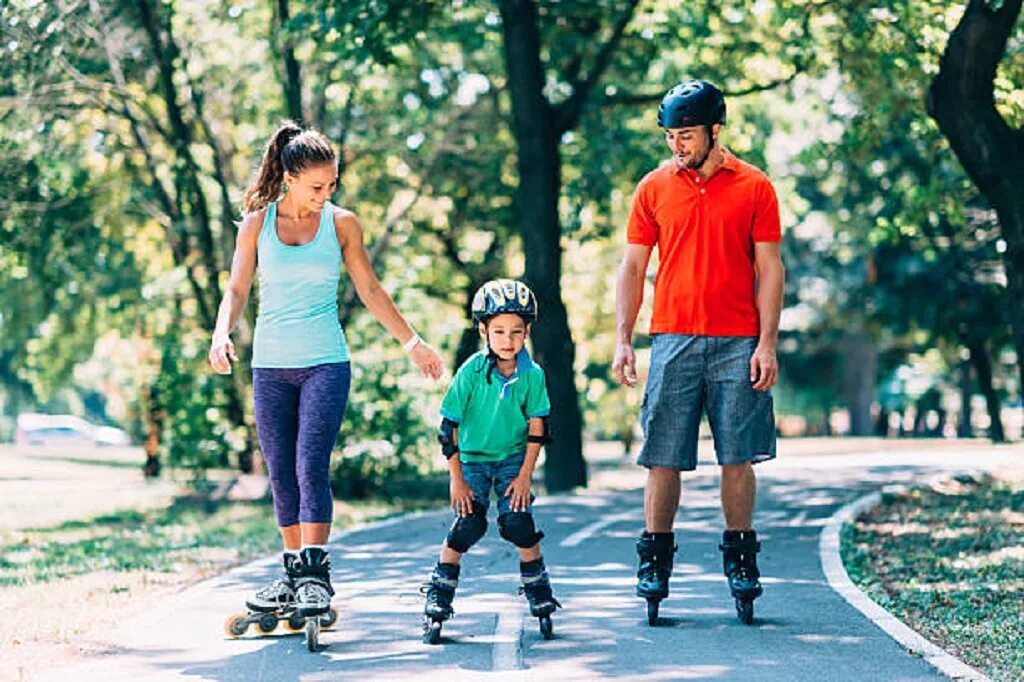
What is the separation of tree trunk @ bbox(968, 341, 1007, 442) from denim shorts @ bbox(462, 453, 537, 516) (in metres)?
30.7

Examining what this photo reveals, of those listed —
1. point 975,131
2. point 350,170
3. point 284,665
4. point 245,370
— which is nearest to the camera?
point 284,665

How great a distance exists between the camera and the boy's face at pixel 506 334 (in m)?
7.02

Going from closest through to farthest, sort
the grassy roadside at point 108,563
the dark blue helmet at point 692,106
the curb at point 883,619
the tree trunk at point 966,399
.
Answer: the curb at point 883,619 < the dark blue helmet at point 692,106 < the grassy roadside at point 108,563 < the tree trunk at point 966,399

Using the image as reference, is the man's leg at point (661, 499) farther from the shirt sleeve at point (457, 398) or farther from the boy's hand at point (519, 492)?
the shirt sleeve at point (457, 398)

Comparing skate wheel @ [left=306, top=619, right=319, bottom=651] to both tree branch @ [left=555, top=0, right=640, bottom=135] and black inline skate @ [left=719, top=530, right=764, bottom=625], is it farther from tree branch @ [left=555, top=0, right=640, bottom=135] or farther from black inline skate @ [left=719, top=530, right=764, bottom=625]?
tree branch @ [left=555, top=0, right=640, bottom=135]

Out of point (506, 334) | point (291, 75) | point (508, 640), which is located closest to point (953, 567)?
point (508, 640)

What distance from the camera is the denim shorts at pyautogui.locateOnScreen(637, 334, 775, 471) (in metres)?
7.38

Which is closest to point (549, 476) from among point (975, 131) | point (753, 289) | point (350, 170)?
point (350, 170)

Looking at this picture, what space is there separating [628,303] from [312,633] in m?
2.04

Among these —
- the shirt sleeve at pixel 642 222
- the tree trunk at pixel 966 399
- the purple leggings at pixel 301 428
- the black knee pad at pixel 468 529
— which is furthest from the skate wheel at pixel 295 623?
the tree trunk at pixel 966 399

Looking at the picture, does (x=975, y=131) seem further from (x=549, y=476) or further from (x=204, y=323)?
(x=204, y=323)

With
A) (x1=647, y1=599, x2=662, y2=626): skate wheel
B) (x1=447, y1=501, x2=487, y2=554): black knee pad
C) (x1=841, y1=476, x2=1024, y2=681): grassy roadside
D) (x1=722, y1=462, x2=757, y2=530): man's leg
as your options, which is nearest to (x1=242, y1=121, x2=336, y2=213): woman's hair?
(x1=447, y1=501, x2=487, y2=554): black knee pad

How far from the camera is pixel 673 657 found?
6719 mm

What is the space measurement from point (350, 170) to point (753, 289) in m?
16.4
